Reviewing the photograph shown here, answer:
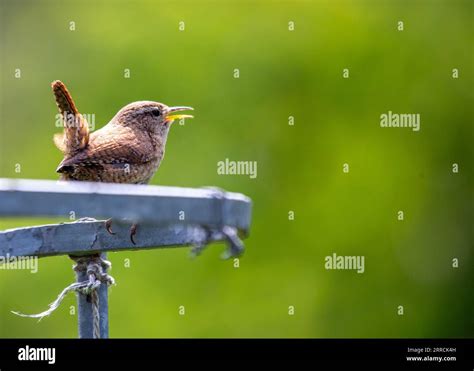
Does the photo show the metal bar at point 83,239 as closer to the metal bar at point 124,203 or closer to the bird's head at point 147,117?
the metal bar at point 124,203

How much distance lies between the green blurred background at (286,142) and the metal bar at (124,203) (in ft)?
24.0

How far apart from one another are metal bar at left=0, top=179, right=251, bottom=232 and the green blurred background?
730cm

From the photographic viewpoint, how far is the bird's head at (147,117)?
22.6 ft

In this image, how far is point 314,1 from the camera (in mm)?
12609

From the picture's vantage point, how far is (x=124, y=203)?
120 inches

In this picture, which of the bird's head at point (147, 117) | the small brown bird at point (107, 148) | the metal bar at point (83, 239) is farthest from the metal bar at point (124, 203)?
the bird's head at point (147, 117)

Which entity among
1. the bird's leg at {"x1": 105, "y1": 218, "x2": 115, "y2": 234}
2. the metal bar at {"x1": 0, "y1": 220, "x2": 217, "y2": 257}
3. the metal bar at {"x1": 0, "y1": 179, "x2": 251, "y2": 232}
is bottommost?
the metal bar at {"x1": 0, "y1": 220, "x2": 217, "y2": 257}

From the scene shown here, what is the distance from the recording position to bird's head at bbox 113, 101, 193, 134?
22.6 feet

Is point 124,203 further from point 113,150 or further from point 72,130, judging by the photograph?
point 113,150

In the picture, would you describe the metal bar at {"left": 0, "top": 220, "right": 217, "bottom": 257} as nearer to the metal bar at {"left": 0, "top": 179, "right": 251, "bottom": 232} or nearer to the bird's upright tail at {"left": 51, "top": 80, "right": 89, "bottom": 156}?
the metal bar at {"left": 0, "top": 179, "right": 251, "bottom": 232}

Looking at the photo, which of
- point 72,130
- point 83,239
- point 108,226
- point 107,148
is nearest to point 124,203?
point 83,239

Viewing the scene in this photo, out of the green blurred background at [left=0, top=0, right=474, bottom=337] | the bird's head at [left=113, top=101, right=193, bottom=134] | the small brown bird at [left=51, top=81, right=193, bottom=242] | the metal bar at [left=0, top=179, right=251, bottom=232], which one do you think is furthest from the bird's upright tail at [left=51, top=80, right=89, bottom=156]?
the green blurred background at [left=0, top=0, right=474, bottom=337]
